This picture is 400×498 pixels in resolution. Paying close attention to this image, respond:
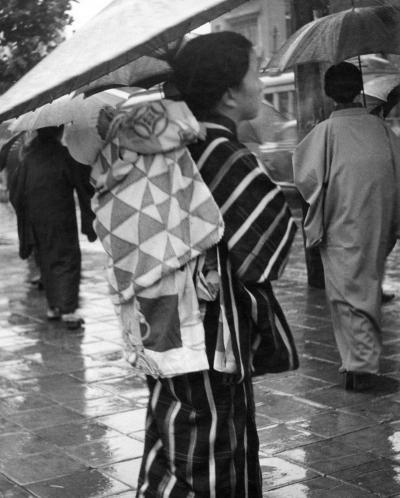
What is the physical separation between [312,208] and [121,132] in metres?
2.79

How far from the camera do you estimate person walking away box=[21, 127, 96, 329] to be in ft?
27.0

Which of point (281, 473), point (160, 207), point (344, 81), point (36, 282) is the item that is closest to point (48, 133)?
point (36, 282)

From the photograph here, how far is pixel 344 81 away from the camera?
580cm

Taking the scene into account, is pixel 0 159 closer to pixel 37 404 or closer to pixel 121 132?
pixel 37 404

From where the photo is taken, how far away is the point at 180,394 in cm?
315

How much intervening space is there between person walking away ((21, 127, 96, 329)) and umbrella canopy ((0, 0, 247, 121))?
16.5ft

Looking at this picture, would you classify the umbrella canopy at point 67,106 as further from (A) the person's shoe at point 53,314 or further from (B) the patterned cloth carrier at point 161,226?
(A) the person's shoe at point 53,314

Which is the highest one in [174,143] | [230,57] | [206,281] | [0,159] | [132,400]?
[230,57]

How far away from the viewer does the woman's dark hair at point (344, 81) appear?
579 cm

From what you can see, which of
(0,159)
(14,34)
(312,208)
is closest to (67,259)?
(0,159)

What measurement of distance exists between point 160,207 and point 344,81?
120 inches

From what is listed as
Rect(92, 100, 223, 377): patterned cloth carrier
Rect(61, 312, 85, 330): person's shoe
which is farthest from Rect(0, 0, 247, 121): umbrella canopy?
Rect(61, 312, 85, 330): person's shoe

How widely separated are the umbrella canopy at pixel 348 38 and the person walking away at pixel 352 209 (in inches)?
25.4

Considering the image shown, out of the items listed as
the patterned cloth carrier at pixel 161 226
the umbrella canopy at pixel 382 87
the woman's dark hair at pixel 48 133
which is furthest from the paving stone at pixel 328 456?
the umbrella canopy at pixel 382 87
